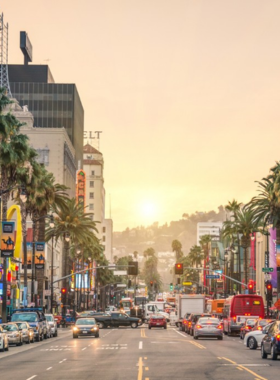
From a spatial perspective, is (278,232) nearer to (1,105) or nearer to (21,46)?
(1,105)

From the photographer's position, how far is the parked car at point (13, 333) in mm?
49469

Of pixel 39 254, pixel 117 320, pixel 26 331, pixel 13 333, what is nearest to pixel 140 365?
pixel 13 333

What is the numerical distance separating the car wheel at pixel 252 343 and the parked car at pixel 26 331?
51.0ft

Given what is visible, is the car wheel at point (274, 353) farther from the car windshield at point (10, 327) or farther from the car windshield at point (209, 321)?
the car windshield at point (209, 321)

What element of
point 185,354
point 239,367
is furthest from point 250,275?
point 239,367

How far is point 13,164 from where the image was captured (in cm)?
6041

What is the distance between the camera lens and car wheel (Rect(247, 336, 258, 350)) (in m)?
44.8

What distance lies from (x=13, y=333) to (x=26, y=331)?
4.02m

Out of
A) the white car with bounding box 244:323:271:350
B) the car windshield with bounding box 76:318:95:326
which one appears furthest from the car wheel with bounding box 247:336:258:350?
the car windshield with bounding box 76:318:95:326

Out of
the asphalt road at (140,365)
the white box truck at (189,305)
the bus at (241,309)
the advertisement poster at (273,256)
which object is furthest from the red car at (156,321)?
the asphalt road at (140,365)

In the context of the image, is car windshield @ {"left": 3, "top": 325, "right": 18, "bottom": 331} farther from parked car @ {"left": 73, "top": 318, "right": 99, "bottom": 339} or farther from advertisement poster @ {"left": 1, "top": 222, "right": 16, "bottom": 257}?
parked car @ {"left": 73, "top": 318, "right": 99, "bottom": 339}

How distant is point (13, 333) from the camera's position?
4962 cm

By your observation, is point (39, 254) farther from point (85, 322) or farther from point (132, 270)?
point (132, 270)

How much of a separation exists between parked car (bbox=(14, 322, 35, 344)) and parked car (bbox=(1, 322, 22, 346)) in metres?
1.72
